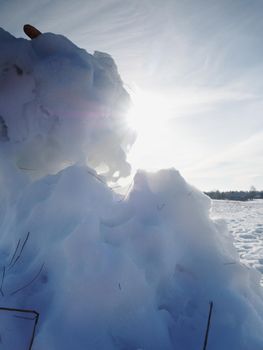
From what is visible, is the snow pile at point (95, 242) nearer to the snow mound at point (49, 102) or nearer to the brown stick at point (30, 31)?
the snow mound at point (49, 102)

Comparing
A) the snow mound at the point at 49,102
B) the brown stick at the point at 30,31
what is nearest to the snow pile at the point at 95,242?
the snow mound at the point at 49,102

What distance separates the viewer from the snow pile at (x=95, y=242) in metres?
1.35

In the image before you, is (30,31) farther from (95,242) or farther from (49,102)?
(95,242)

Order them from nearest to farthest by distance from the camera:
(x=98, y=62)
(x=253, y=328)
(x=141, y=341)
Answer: (x=141, y=341), (x=253, y=328), (x=98, y=62)

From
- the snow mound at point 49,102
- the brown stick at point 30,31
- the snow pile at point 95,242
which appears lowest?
the snow pile at point 95,242

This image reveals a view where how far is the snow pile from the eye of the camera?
1.35 metres

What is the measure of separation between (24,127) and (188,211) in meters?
1.45

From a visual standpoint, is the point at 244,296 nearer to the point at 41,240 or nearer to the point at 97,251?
the point at 97,251

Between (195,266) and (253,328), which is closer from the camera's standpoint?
(253,328)

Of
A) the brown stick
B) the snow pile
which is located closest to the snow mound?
the snow pile

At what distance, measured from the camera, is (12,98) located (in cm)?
207

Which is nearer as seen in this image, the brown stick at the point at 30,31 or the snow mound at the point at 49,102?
the snow mound at the point at 49,102

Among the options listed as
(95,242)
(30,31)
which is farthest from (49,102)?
(95,242)

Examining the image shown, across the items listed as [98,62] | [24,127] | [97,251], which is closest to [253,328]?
[97,251]
